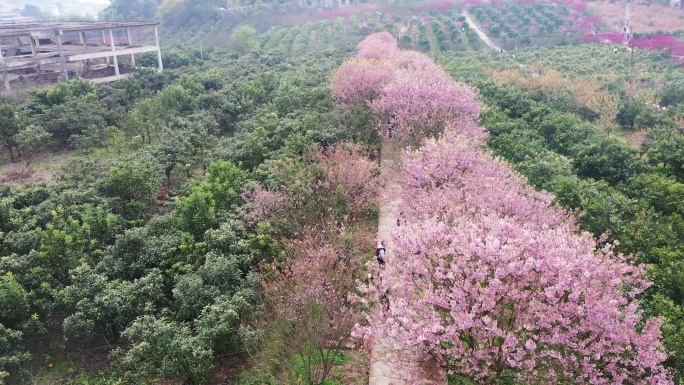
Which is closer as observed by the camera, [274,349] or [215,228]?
[274,349]

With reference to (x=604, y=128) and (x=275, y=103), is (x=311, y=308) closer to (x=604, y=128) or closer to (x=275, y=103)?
(x=275, y=103)

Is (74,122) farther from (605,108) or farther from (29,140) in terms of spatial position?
(605,108)

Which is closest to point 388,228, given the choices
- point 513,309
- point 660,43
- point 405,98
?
point 405,98

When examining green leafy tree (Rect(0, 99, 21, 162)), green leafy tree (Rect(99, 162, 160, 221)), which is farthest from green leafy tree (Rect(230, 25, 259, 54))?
green leafy tree (Rect(99, 162, 160, 221))

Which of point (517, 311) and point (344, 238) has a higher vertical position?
point (517, 311)

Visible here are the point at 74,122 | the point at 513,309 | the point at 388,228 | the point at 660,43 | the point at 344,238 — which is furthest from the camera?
the point at 660,43

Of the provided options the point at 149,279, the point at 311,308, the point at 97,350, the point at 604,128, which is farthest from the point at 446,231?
the point at 604,128
